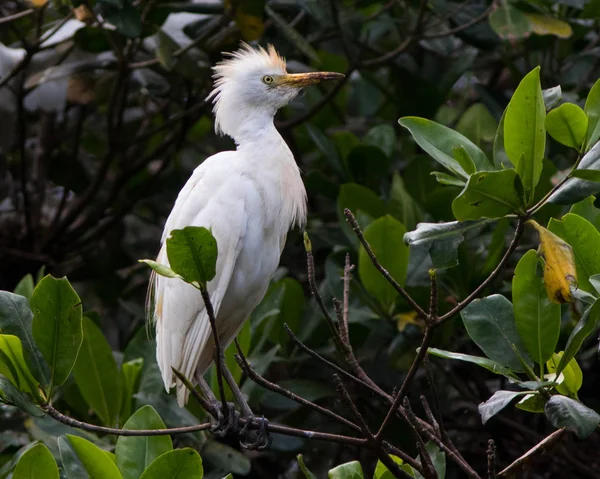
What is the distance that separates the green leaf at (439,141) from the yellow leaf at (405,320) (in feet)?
3.98

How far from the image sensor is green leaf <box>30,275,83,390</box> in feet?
5.65

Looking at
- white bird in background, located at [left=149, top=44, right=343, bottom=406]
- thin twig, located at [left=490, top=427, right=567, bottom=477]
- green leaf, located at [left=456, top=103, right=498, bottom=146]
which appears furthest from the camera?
green leaf, located at [left=456, top=103, right=498, bottom=146]

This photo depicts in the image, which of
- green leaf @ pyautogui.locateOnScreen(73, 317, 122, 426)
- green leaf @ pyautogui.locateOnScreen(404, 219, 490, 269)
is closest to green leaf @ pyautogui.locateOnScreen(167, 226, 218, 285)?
green leaf @ pyautogui.locateOnScreen(404, 219, 490, 269)

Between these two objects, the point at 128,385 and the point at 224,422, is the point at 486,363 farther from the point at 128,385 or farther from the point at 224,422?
the point at 128,385

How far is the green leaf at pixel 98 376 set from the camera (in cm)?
252

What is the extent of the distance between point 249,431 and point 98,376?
1.60 ft

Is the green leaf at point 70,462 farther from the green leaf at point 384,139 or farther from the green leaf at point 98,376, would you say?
the green leaf at point 384,139

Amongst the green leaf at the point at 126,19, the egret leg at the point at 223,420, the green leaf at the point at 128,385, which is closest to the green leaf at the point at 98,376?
the green leaf at the point at 128,385

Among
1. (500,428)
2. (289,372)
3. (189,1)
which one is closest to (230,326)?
(289,372)

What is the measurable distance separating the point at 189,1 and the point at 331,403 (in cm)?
167

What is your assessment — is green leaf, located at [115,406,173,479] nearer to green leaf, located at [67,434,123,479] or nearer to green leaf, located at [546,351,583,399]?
green leaf, located at [67,434,123,479]

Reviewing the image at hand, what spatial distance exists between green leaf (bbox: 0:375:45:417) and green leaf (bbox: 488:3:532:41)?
2.09 m

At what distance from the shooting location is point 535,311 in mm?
1659

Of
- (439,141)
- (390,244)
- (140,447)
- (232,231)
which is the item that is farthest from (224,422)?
(439,141)
